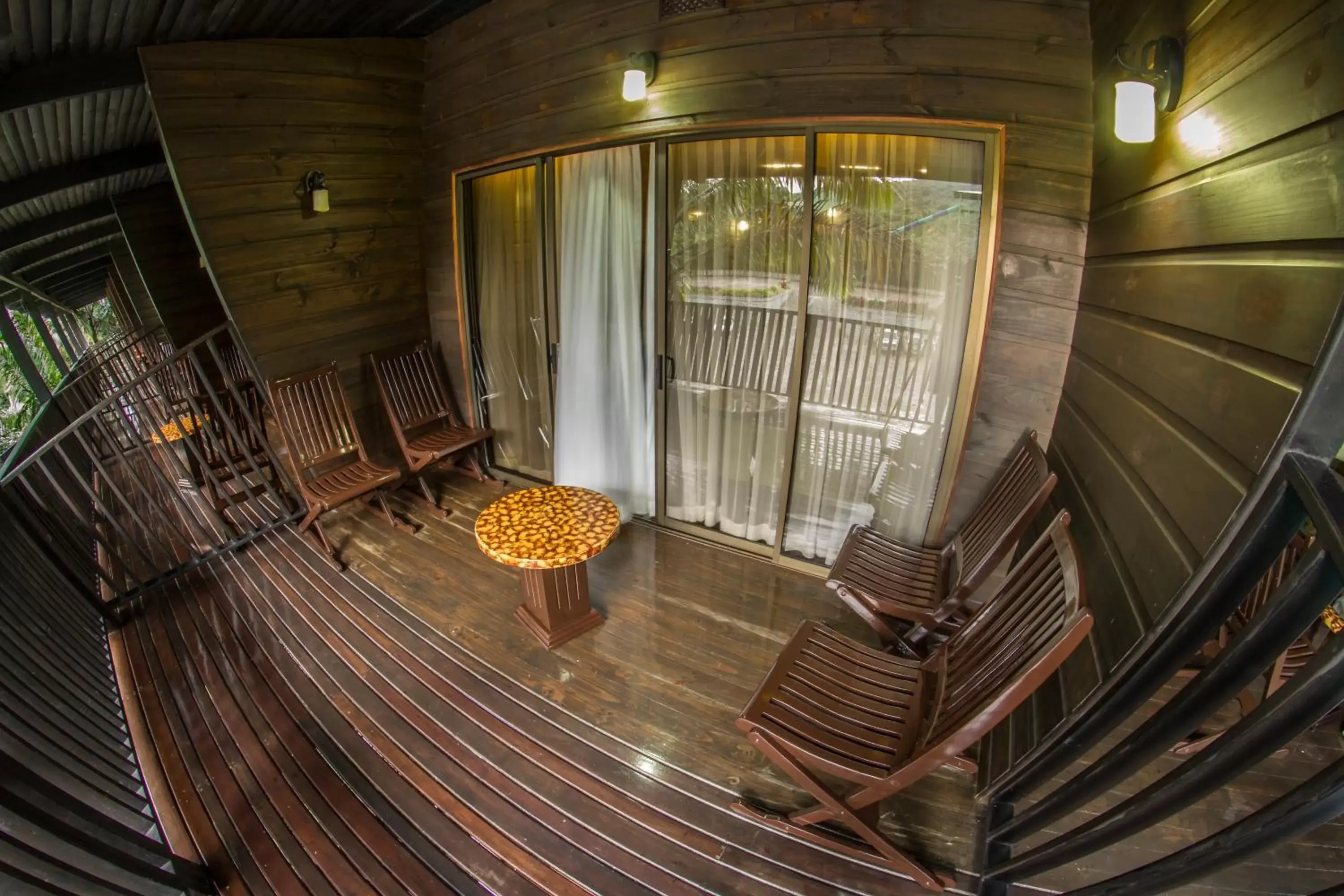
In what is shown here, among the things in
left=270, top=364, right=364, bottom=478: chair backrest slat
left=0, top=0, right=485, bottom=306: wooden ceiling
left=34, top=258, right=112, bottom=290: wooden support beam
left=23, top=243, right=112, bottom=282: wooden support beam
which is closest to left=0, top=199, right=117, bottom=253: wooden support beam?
left=0, top=0, right=485, bottom=306: wooden ceiling

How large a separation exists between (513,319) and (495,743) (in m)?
2.83

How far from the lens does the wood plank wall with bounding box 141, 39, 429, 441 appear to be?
3242 millimetres

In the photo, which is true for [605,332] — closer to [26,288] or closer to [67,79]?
[67,79]

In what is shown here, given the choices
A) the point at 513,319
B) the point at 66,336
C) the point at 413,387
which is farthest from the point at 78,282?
the point at 513,319

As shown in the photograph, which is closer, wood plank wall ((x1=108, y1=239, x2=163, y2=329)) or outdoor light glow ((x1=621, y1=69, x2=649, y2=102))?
outdoor light glow ((x1=621, y1=69, x2=649, y2=102))

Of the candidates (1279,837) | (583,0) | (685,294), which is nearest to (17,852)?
(1279,837)

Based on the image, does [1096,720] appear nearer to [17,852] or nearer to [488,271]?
[17,852]

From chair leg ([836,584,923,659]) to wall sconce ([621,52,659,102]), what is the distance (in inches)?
105

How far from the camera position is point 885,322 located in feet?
8.82

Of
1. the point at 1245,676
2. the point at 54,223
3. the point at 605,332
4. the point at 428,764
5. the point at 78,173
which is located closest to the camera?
the point at 1245,676

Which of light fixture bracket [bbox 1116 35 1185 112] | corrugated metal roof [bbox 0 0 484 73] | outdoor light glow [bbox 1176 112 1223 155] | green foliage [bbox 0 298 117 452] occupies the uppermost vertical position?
corrugated metal roof [bbox 0 0 484 73]

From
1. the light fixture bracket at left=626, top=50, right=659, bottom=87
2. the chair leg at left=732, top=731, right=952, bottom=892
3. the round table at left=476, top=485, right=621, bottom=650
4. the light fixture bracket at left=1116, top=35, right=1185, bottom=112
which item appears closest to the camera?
the light fixture bracket at left=1116, top=35, right=1185, bottom=112

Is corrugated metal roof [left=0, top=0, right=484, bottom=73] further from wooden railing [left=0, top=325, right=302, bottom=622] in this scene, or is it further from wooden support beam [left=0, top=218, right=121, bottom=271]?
wooden support beam [left=0, top=218, right=121, bottom=271]

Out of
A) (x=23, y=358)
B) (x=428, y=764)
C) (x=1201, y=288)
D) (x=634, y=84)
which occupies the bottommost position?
(x=428, y=764)
